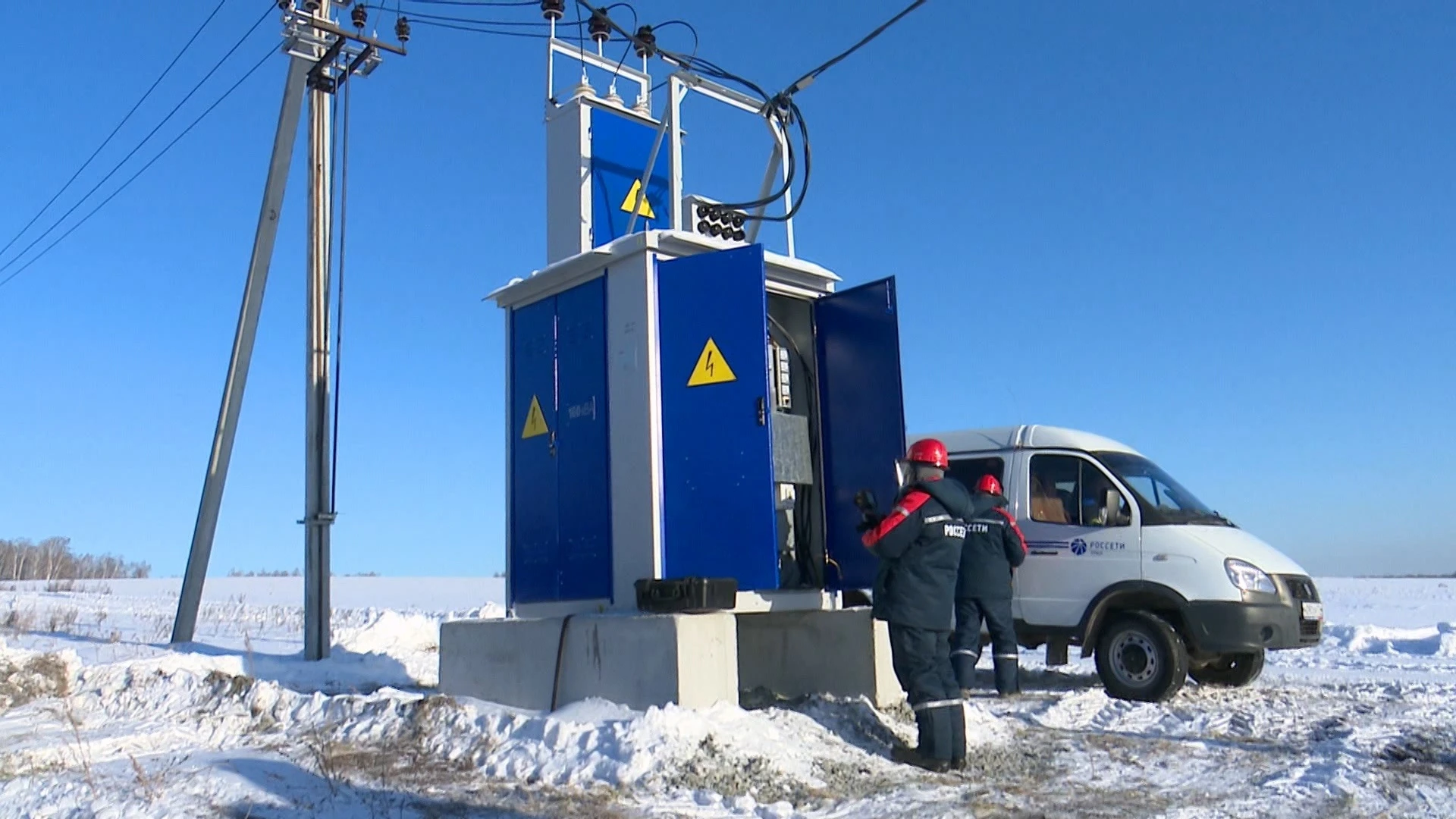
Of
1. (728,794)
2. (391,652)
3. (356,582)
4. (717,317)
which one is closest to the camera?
(728,794)

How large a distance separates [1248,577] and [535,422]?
18.5 feet

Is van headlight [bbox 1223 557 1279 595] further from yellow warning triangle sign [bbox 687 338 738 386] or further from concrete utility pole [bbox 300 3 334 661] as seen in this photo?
concrete utility pole [bbox 300 3 334 661]

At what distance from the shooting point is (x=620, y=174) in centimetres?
942

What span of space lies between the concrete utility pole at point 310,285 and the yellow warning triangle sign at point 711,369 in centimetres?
602

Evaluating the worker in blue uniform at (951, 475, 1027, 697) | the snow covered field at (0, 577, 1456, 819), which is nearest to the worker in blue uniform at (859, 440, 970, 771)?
the snow covered field at (0, 577, 1456, 819)

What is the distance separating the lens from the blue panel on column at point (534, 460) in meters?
8.08

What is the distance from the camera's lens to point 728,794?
527 centimetres

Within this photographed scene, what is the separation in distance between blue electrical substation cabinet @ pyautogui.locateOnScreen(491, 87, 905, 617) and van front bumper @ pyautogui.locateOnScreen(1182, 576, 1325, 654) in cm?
286

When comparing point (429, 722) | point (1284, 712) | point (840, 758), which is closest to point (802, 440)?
point (840, 758)

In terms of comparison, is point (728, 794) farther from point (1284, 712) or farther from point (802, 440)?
point (1284, 712)

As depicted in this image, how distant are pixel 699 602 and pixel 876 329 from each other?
2.60 meters

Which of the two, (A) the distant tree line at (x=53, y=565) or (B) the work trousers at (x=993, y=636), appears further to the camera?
(A) the distant tree line at (x=53, y=565)

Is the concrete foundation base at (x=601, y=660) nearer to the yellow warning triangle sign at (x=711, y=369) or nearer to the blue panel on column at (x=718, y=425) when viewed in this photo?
the blue panel on column at (x=718, y=425)

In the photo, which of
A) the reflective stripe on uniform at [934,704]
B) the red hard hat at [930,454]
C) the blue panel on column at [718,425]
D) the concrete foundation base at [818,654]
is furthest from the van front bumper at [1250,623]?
the blue panel on column at [718,425]
